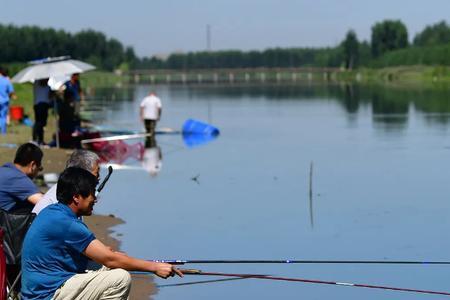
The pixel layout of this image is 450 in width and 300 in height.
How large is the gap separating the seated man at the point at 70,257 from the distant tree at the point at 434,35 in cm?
15699

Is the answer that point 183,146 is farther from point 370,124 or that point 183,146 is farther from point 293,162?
point 370,124

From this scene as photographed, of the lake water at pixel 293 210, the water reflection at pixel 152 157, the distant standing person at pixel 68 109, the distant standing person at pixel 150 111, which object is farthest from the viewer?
the distant standing person at pixel 150 111

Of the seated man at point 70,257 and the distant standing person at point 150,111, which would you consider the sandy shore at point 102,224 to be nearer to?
the seated man at point 70,257

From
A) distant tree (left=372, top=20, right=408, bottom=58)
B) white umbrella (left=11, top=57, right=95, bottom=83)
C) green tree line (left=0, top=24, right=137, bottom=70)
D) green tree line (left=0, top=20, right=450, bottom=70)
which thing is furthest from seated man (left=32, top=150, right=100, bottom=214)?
distant tree (left=372, top=20, right=408, bottom=58)

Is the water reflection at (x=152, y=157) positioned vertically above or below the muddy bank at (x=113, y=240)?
below

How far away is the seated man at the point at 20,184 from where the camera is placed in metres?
8.46

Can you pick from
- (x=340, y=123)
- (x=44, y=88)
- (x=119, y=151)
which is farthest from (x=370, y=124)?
(x=44, y=88)

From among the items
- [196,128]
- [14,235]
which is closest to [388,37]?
[196,128]

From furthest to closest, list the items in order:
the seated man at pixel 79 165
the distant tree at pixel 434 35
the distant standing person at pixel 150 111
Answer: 1. the distant tree at pixel 434 35
2. the distant standing person at pixel 150 111
3. the seated man at pixel 79 165

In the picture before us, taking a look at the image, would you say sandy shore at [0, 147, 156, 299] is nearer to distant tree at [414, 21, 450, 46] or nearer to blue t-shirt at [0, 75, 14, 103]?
blue t-shirt at [0, 75, 14, 103]

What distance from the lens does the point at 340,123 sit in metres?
39.2

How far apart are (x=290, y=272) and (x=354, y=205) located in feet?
16.1

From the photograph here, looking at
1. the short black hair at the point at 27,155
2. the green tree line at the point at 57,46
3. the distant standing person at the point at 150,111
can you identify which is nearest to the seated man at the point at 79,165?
the short black hair at the point at 27,155

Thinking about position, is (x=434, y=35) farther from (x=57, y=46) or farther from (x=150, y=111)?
(x=150, y=111)
